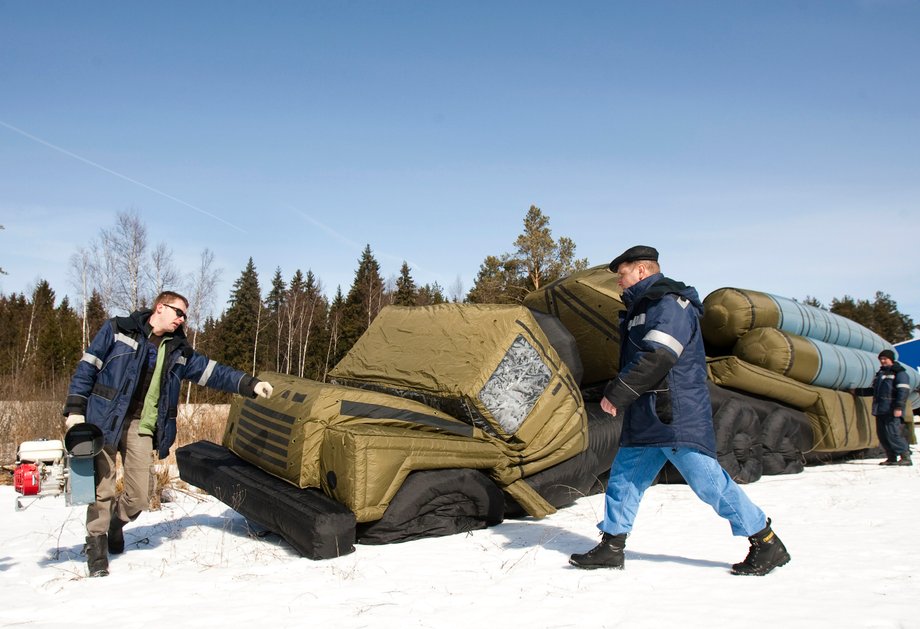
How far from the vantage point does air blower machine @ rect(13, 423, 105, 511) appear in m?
4.06

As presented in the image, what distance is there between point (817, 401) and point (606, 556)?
5945 mm

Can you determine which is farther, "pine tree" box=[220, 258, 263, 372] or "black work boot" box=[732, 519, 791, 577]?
"pine tree" box=[220, 258, 263, 372]

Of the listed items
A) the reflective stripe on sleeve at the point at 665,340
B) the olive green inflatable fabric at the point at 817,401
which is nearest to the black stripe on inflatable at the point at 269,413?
the reflective stripe on sleeve at the point at 665,340

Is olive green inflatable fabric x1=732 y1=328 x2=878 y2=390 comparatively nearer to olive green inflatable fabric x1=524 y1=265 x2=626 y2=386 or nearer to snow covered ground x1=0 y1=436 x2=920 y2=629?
olive green inflatable fabric x1=524 y1=265 x2=626 y2=386

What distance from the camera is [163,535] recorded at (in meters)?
5.38

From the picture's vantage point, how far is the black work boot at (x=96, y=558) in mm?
4121

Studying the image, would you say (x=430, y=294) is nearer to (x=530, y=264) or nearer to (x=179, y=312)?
(x=530, y=264)

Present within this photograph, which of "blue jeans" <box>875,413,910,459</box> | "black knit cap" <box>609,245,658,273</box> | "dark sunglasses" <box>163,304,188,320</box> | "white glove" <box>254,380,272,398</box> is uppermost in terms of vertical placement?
"black knit cap" <box>609,245,658,273</box>

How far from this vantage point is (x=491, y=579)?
387 centimetres

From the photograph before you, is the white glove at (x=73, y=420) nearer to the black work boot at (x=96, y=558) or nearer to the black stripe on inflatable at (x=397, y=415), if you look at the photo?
the black work boot at (x=96, y=558)

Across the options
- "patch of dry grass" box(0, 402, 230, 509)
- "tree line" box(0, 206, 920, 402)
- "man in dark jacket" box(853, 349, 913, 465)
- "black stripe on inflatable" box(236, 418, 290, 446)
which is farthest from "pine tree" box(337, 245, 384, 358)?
"black stripe on inflatable" box(236, 418, 290, 446)

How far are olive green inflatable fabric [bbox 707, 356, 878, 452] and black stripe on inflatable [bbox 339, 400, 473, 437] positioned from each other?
13.8 ft

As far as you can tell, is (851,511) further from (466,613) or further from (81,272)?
(81,272)

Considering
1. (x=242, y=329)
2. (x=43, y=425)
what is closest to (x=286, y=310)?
(x=242, y=329)
